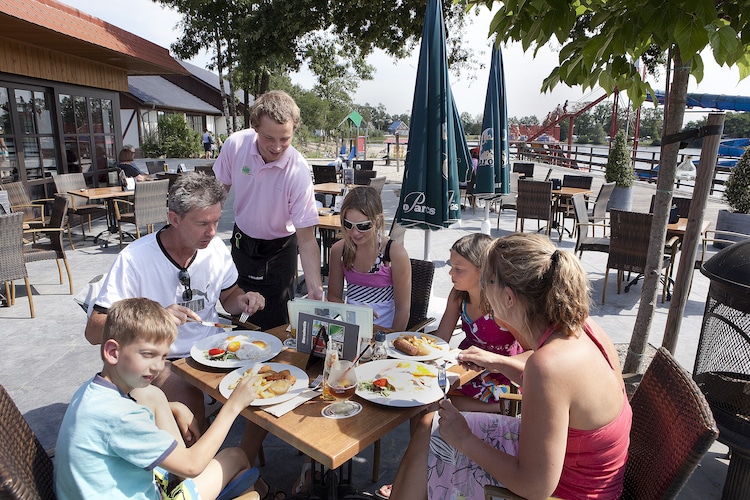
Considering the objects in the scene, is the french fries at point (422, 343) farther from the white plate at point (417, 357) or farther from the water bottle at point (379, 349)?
the water bottle at point (379, 349)

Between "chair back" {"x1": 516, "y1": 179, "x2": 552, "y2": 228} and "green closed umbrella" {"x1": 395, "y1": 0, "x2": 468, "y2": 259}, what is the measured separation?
419cm

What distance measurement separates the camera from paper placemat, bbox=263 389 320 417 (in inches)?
64.9

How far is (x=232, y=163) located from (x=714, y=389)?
2.96 m

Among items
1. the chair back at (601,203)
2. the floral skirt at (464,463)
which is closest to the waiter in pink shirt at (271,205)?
the floral skirt at (464,463)

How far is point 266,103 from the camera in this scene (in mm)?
2537

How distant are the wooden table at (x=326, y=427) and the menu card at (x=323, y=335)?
0.72ft

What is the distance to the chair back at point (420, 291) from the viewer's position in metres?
3.11

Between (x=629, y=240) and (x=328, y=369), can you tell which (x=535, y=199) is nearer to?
(x=629, y=240)

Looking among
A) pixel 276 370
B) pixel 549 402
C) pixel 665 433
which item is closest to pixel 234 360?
pixel 276 370

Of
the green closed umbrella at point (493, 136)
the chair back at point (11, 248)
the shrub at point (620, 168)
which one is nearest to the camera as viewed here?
the chair back at point (11, 248)

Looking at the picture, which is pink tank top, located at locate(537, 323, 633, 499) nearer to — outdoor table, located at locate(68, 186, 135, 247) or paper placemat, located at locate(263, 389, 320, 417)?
paper placemat, located at locate(263, 389, 320, 417)

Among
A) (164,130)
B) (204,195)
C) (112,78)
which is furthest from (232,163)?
(164,130)

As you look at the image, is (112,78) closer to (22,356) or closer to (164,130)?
(22,356)

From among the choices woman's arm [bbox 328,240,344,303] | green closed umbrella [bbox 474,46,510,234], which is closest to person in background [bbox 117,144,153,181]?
green closed umbrella [bbox 474,46,510,234]
